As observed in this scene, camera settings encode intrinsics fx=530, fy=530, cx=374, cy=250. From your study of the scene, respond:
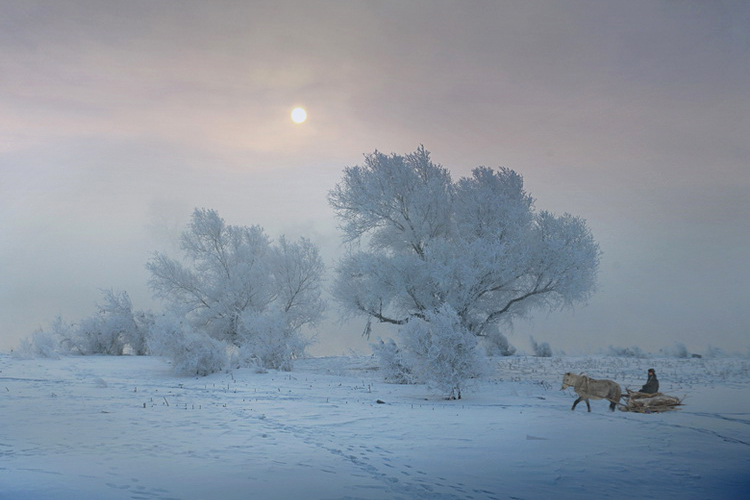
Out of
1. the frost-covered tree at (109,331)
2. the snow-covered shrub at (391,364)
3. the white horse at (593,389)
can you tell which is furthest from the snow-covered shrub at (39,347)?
the white horse at (593,389)

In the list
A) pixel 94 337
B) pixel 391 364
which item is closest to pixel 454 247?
pixel 391 364

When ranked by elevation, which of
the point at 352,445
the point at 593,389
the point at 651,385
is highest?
the point at 651,385

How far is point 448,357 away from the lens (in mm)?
14062

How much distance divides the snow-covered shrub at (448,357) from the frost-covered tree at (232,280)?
15507mm

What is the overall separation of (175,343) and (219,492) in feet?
47.8

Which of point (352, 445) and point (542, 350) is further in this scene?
point (542, 350)

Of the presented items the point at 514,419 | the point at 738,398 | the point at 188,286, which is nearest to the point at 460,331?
the point at 514,419

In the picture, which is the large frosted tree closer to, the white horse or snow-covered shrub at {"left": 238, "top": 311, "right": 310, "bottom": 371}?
snow-covered shrub at {"left": 238, "top": 311, "right": 310, "bottom": 371}

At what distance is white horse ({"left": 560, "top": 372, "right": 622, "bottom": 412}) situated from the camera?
1111 cm

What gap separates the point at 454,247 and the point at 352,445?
14.6 meters

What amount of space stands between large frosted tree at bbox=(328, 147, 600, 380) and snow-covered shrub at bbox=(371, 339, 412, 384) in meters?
1.85

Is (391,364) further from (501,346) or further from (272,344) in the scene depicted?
(501,346)

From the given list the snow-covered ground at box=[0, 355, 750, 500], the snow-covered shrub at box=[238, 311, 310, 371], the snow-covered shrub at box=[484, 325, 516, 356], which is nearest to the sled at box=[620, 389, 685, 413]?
the snow-covered ground at box=[0, 355, 750, 500]

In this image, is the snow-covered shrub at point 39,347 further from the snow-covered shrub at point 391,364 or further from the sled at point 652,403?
the sled at point 652,403
